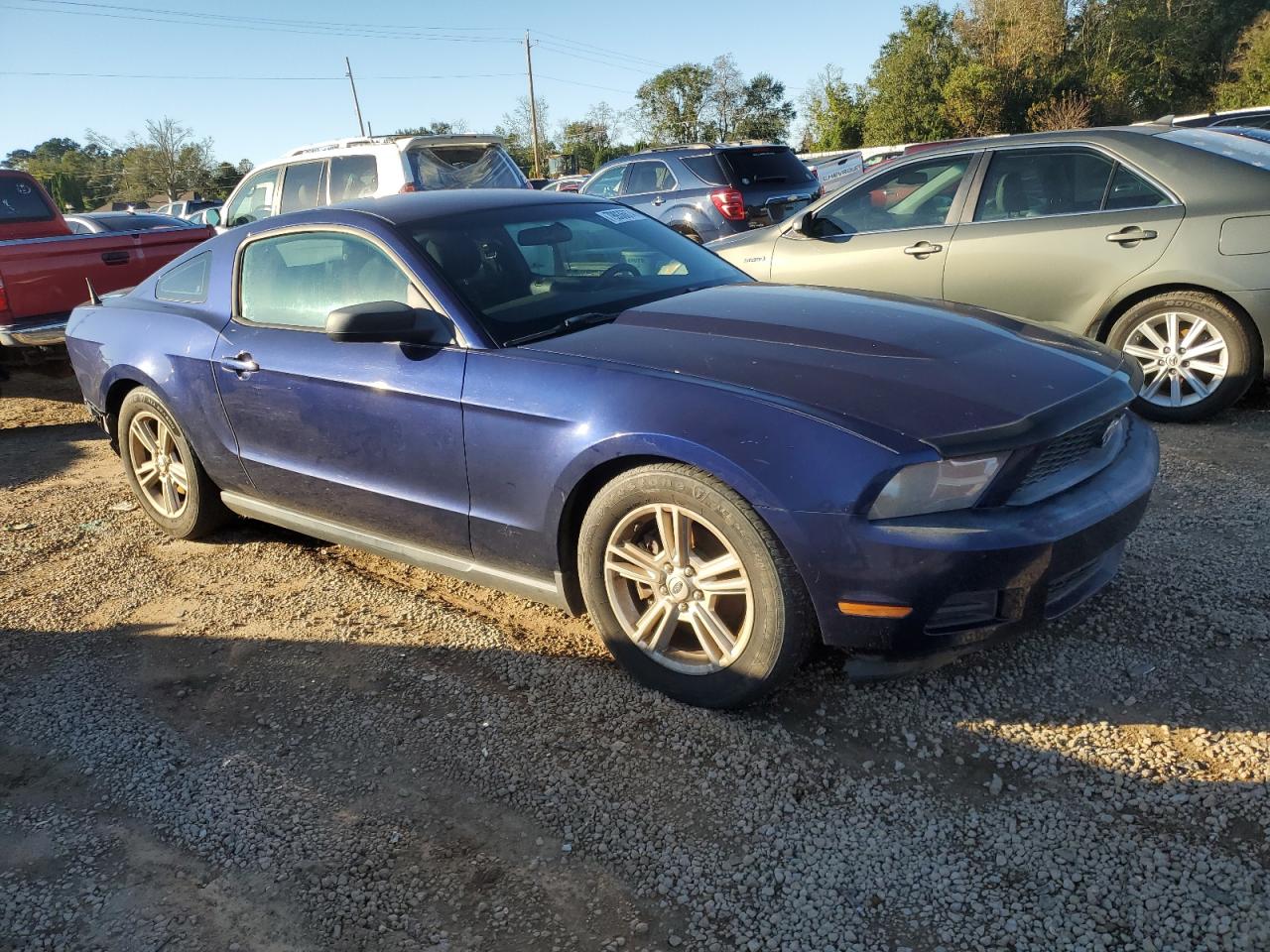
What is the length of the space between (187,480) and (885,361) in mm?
3389

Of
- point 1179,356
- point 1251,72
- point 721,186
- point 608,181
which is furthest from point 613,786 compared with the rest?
point 1251,72

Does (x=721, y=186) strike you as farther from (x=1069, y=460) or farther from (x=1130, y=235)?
(x=1069, y=460)

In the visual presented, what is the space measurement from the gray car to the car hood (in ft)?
6.14

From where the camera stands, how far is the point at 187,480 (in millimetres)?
4543

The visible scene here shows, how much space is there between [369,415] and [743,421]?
1.51m

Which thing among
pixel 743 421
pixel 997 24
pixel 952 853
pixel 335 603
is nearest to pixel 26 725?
pixel 335 603

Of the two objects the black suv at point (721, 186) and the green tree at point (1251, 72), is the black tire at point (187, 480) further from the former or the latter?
the green tree at point (1251, 72)

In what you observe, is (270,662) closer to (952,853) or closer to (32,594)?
(32,594)

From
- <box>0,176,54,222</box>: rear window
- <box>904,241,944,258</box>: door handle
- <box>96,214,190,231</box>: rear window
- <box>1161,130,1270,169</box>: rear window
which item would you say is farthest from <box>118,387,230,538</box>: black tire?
<box>96,214,190,231</box>: rear window

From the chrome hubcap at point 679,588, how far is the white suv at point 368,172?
7.07 meters

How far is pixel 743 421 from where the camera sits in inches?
103

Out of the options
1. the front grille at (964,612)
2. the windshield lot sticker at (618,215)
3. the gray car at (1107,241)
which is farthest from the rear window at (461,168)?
the front grille at (964,612)

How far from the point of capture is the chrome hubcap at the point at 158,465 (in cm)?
462

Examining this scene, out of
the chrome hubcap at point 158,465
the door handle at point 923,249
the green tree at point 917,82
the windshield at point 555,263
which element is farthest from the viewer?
the green tree at point 917,82
